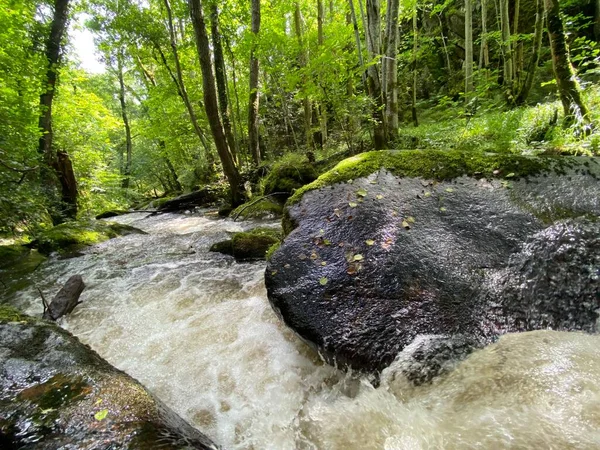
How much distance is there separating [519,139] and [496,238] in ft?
11.6

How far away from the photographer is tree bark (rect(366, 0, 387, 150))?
287 inches

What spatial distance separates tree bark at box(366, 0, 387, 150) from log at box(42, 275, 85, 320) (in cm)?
680

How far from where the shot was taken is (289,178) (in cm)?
881

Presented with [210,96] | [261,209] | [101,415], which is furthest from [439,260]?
[210,96]

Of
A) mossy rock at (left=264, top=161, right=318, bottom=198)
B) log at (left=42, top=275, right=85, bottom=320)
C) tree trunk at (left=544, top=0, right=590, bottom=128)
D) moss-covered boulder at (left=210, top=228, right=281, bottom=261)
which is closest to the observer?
log at (left=42, top=275, right=85, bottom=320)

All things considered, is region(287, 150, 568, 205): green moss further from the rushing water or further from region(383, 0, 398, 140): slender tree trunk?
region(383, 0, 398, 140): slender tree trunk

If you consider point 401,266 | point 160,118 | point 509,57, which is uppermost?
point 160,118

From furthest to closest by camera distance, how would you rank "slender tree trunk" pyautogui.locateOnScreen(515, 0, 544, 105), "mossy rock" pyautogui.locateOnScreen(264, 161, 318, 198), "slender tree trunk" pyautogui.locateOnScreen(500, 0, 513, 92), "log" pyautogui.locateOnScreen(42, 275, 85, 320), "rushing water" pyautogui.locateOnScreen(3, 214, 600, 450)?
"slender tree trunk" pyautogui.locateOnScreen(500, 0, 513, 92) → "mossy rock" pyautogui.locateOnScreen(264, 161, 318, 198) → "slender tree trunk" pyautogui.locateOnScreen(515, 0, 544, 105) → "log" pyautogui.locateOnScreen(42, 275, 85, 320) → "rushing water" pyautogui.locateOnScreen(3, 214, 600, 450)

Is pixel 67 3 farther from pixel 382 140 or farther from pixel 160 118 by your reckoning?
pixel 382 140

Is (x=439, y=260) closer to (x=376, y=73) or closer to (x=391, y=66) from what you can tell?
(x=391, y=66)

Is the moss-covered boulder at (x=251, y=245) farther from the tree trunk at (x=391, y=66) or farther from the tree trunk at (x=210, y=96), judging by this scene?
the tree trunk at (x=391, y=66)

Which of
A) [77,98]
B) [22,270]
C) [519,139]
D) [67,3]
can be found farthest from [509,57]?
[77,98]

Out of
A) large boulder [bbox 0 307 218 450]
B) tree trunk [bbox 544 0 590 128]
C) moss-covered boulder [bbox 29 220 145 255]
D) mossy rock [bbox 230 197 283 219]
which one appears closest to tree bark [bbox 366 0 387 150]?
mossy rock [bbox 230 197 283 219]

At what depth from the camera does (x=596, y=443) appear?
1411 mm
